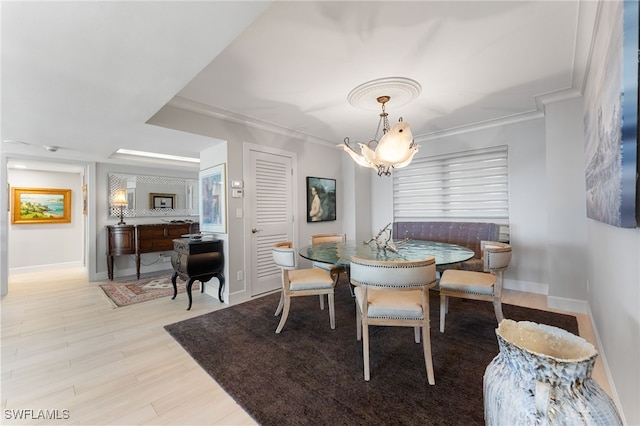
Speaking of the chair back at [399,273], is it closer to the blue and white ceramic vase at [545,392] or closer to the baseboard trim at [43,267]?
the blue and white ceramic vase at [545,392]

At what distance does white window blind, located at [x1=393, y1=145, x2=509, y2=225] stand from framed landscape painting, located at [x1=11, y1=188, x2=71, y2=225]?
22.7 ft

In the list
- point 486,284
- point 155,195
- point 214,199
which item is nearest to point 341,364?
point 486,284

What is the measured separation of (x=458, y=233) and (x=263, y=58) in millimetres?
3434

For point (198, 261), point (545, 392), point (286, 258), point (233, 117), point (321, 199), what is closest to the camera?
point (545, 392)

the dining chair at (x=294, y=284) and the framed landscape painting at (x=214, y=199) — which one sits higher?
the framed landscape painting at (x=214, y=199)

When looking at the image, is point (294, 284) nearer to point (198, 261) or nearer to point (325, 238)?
point (325, 238)

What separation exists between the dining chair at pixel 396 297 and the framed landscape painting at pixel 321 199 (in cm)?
265

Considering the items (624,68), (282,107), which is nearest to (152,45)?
(282,107)

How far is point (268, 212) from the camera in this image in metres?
3.84

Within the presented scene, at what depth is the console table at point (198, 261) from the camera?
3.21 m

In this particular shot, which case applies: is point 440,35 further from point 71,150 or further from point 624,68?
point 71,150

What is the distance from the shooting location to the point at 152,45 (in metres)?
1.50

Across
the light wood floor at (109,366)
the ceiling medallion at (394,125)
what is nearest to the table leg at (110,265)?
the light wood floor at (109,366)

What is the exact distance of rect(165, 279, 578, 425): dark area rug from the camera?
1530mm
